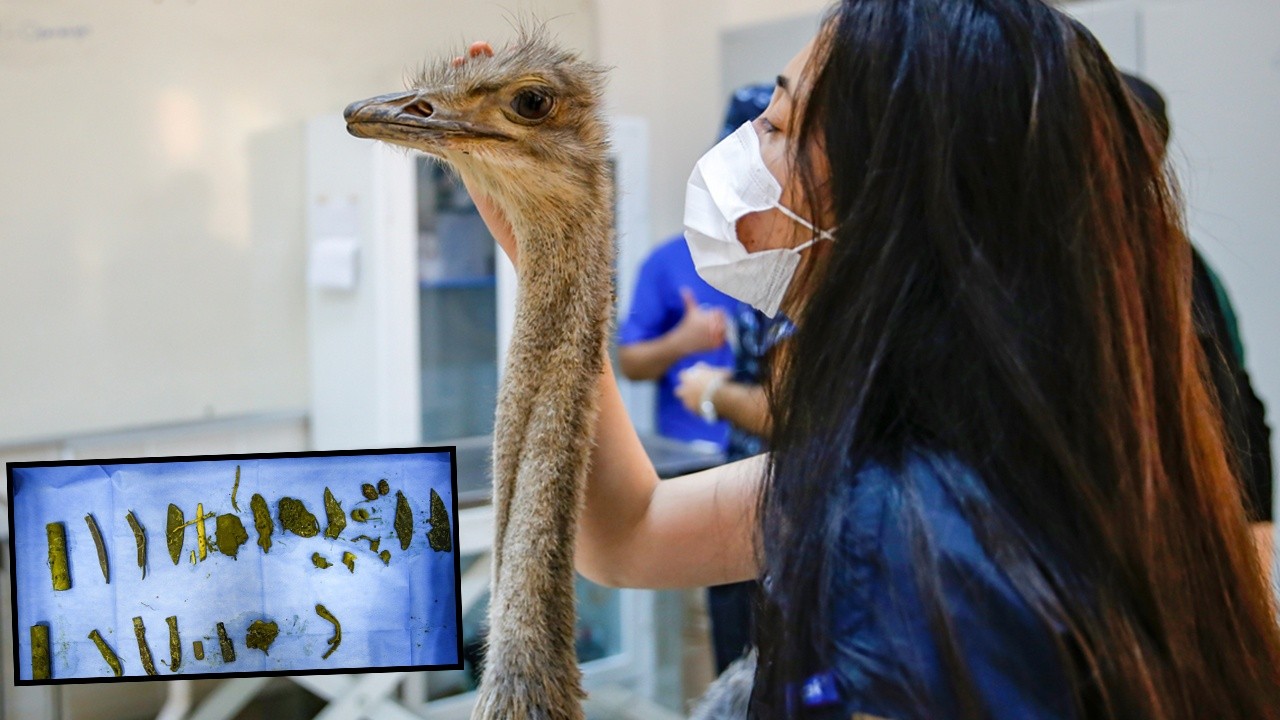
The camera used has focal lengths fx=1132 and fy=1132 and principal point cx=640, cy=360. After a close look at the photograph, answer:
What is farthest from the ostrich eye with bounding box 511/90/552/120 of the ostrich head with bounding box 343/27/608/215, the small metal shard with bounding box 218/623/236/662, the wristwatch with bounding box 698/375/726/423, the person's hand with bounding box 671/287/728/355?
the person's hand with bounding box 671/287/728/355

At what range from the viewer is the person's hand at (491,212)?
2.39 ft

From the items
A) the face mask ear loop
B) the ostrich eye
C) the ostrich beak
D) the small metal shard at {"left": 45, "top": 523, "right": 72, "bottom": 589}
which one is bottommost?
the small metal shard at {"left": 45, "top": 523, "right": 72, "bottom": 589}

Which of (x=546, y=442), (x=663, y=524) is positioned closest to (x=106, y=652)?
(x=546, y=442)

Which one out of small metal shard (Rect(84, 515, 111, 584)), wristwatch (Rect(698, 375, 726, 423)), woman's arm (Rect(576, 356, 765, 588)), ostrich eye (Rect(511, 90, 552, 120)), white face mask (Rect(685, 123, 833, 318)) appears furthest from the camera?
wristwatch (Rect(698, 375, 726, 423))

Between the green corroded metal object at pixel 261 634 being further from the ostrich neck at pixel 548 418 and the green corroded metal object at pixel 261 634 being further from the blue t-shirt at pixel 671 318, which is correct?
the blue t-shirt at pixel 671 318

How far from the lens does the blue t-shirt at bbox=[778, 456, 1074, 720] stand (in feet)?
2.03

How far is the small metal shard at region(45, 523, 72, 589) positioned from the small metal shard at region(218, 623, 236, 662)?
0.27ft

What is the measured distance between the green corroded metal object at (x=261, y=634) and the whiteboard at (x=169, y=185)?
0.37 metres

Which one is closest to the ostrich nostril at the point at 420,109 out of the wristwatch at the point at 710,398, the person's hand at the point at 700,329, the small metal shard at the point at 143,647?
the small metal shard at the point at 143,647

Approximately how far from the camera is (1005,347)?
667 millimetres

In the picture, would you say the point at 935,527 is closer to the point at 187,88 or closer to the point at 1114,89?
the point at 1114,89

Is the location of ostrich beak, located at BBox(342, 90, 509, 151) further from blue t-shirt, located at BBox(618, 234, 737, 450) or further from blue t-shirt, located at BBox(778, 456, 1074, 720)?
blue t-shirt, located at BBox(618, 234, 737, 450)

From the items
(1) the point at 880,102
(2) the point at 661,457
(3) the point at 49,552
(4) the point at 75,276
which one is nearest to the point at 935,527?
(1) the point at 880,102

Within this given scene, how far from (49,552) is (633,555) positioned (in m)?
0.52
